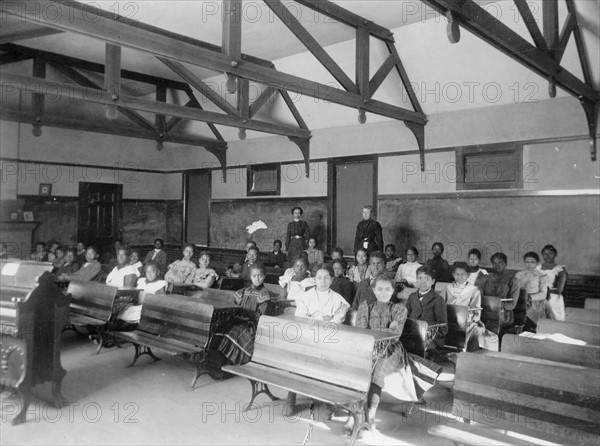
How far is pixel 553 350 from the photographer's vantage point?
10.6ft

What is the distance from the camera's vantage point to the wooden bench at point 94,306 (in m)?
5.32

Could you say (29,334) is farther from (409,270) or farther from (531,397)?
(409,270)

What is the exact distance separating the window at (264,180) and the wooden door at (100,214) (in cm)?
341

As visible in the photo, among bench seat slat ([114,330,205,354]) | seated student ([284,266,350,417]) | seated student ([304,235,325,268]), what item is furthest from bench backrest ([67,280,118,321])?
seated student ([304,235,325,268])

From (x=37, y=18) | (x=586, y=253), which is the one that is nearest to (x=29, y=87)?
(x=37, y=18)

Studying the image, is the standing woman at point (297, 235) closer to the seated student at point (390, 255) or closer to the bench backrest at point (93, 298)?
the seated student at point (390, 255)

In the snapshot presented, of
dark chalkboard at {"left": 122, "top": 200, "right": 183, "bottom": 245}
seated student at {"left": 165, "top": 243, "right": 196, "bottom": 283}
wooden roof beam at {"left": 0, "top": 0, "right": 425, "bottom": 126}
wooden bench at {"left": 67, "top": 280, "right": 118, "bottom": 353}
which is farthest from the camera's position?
dark chalkboard at {"left": 122, "top": 200, "right": 183, "bottom": 245}

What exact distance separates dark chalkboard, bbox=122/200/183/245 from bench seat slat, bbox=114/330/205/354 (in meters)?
8.01

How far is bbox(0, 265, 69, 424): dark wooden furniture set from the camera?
3562 millimetres

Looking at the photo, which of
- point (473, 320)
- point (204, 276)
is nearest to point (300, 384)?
point (473, 320)

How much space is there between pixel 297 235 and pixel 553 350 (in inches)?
250

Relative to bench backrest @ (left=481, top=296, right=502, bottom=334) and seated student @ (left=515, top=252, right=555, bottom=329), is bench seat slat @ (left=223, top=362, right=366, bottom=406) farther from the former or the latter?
seated student @ (left=515, top=252, right=555, bottom=329)

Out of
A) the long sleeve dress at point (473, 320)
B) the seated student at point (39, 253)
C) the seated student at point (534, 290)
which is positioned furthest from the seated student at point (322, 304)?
the seated student at point (39, 253)

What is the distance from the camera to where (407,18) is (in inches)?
282
